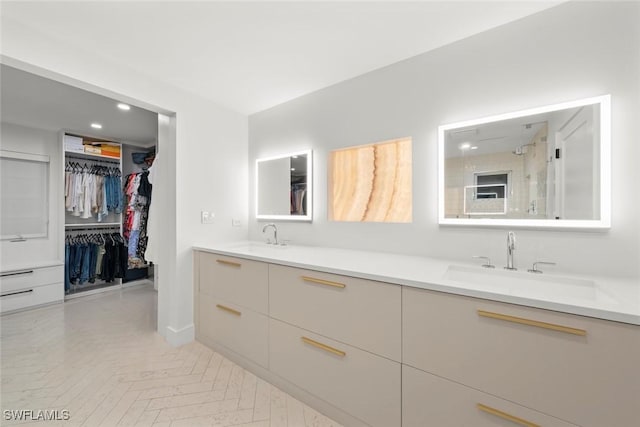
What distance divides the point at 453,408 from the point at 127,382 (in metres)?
2.16

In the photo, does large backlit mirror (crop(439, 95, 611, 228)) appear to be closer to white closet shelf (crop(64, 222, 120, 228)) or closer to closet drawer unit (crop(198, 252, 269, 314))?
closet drawer unit (crop(198, 252, 269, 314))

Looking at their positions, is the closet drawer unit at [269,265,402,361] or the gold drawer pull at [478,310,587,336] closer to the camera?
the gold drawer pull at [478,310,587,336]

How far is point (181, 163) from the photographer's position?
2434mm

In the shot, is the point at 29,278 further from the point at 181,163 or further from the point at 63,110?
the point at 181,163

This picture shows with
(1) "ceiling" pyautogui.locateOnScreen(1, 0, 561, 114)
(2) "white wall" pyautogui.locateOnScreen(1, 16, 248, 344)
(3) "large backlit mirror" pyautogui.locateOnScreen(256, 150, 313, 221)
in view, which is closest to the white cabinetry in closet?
(2) "white wall" pyautogui.locateOnScreen(1, 16, 248, 344)

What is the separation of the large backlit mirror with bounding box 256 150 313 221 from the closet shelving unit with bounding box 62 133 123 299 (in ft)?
9.59

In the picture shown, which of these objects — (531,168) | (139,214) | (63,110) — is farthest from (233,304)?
(63,110)

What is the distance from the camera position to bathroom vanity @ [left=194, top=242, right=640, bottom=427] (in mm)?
909

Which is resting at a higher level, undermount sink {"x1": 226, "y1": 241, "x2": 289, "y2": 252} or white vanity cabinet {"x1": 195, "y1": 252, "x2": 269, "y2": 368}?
undermount sink {"x1": 226, "y1": 241, "x2": 289, "y2": 252}

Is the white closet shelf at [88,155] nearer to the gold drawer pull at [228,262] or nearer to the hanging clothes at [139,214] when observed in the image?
the hanging clothes at [139,214]

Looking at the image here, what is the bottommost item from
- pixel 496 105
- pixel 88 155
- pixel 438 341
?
pixel 438 341

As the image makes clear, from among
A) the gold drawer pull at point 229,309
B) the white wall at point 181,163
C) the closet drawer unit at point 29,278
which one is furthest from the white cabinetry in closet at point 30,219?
the gold drawer pull at point 229,309

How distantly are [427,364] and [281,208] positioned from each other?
1.96 m

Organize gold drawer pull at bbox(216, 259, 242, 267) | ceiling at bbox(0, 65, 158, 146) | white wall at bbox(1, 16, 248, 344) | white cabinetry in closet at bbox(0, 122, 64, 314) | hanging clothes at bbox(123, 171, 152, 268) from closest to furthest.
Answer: white wall at bbox(1, 16, 248, 344)
gold drawer pull at bbox(216, 259, 242, 267)
ceiling at bbox(0, 65, 158, 146)
white cabinetry in closet at bbox(0, 122, 64, 314)
hanging clothes at bbox(123, 171, 152, 268)
